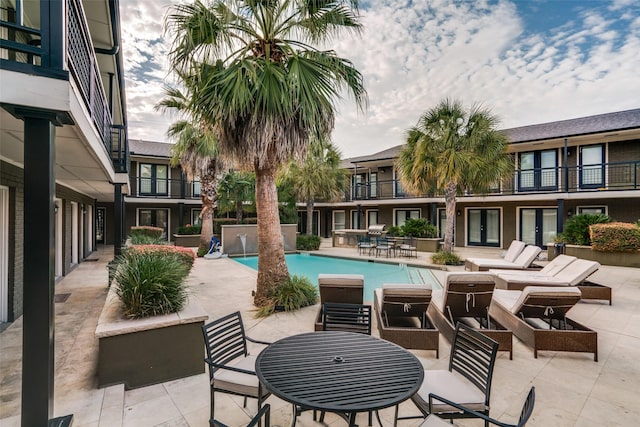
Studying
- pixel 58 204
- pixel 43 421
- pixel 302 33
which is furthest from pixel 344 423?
pixel 58 204

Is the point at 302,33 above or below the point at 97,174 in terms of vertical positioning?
above

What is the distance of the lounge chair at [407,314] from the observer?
A: 14.4 ft

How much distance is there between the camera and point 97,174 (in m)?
7.21

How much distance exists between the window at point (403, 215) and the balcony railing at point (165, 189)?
1422 cm

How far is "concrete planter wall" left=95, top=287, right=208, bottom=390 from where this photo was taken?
353cm

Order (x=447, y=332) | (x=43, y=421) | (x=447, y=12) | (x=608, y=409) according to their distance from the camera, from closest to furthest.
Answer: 1. (x=43, y=421)
2. (x=608, y=409)
3. (x=447, y=332)
4. (x=447, y=12)

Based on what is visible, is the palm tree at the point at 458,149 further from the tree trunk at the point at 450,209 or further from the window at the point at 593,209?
the window at the point at 593,209

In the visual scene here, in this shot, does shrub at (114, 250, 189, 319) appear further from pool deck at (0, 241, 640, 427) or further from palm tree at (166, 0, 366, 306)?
palm tree at (166, 0, 366, 306)

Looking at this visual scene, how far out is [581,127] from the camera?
51.3 ft

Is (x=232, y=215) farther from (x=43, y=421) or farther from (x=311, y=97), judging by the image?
(x=43, y=421)

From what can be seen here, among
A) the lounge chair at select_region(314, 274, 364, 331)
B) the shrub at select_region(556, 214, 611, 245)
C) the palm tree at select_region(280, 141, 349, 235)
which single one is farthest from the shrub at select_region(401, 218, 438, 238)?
the lounge chair at select_region(314, 274, 364, 331)

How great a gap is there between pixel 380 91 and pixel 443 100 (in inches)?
112

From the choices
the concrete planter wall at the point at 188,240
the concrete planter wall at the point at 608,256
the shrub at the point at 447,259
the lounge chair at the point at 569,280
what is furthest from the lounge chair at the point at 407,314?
the concrete planter wall at the point at 188,240

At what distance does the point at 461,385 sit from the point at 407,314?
2.19 meters
